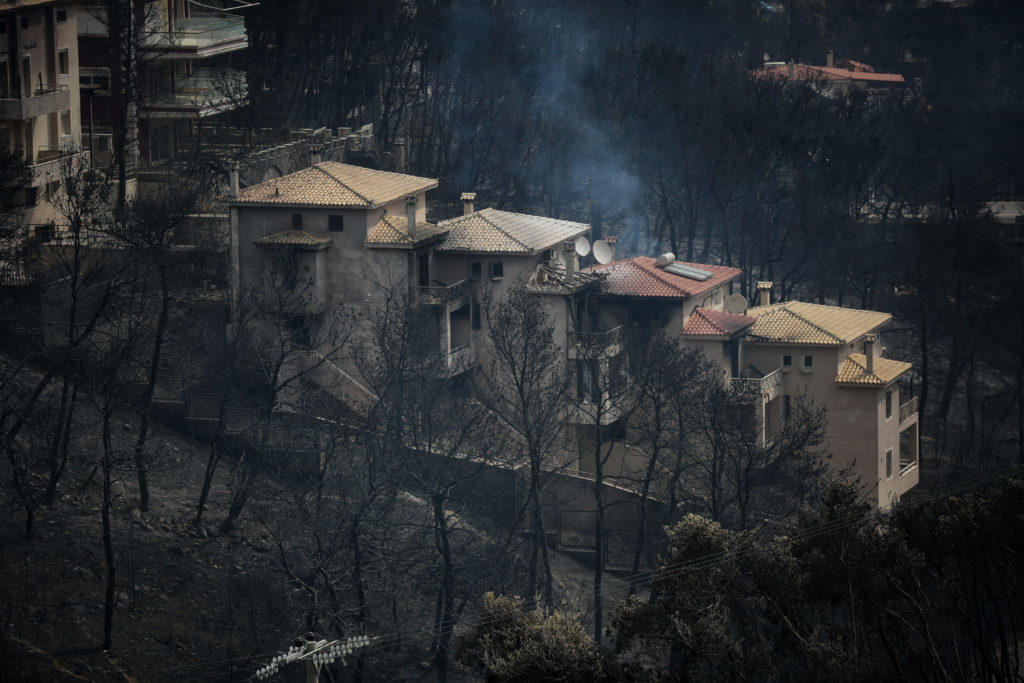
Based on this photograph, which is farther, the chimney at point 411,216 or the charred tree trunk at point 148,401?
the chimney at point 411,216

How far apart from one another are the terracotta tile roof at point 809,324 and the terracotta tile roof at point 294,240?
10851 millimetres

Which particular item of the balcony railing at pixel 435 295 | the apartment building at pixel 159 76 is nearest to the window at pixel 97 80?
the apartment building at pixel 159 76

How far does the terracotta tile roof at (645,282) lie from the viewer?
47.1 meters

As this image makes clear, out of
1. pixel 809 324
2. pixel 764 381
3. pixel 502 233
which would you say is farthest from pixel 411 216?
pixel 809 324

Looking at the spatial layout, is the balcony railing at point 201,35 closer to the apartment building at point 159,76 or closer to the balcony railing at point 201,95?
the apartment building at point 159,76

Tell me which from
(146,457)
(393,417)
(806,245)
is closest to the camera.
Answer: (146,457)

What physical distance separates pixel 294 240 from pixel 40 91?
721cm

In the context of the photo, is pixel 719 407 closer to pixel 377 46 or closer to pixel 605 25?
pixel 377 46

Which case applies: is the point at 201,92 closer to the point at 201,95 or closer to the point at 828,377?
the point at 201,95

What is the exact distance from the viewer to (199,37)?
52.4 meters

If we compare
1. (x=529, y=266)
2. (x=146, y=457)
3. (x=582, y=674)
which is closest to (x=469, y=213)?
(x=529, y=266)

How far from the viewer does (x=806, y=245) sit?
57031 mm

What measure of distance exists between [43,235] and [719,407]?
15741mm

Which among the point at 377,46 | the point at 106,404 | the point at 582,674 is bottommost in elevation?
the point at 582,674
